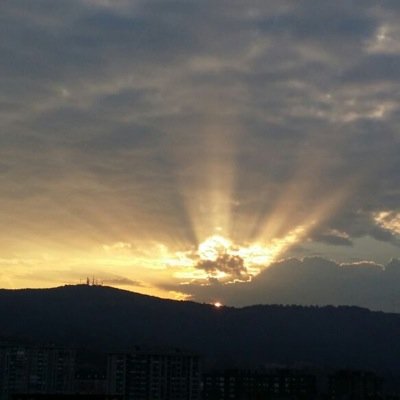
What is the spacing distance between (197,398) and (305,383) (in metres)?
26.7

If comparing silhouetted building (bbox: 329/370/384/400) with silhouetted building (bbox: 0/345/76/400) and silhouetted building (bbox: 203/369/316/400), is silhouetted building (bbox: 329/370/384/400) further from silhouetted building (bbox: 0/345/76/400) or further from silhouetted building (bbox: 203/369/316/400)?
silhouetted building (bbox: 0/345/76/400)

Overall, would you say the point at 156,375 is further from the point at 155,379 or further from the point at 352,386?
the point at 352,386

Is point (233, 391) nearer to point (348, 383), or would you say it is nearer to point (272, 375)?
point (272, 375)

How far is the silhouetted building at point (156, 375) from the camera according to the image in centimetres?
14450

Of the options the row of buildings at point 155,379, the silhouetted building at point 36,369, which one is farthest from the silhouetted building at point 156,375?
the silhouetted building at point 36,369

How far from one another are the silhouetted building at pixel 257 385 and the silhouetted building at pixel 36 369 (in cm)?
2301

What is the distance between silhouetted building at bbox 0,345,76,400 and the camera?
151 metres

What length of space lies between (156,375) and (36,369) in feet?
70.4

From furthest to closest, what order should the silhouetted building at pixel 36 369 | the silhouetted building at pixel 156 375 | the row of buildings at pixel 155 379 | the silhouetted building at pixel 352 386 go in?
the silhouetted building at pixel 352 386
the silhouetted building at pixel 36 369
the row of buildings at pixel 155 379
the silhouetted building at pixel 156 375

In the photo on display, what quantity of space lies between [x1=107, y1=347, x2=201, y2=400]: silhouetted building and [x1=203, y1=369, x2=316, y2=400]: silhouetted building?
1339cm

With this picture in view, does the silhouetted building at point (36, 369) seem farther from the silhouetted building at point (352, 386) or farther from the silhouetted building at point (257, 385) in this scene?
the silhouetted building at point (352, 386)

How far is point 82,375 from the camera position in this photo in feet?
563

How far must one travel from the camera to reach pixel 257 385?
164 m

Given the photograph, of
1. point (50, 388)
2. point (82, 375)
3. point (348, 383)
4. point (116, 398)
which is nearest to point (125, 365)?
point (50, 388)
